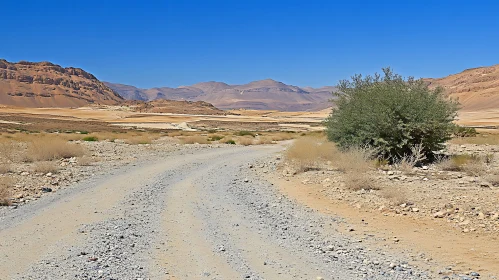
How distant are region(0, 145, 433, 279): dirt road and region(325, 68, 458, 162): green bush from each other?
7.20 m

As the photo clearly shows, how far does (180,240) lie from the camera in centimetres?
877

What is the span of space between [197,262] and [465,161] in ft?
48.8

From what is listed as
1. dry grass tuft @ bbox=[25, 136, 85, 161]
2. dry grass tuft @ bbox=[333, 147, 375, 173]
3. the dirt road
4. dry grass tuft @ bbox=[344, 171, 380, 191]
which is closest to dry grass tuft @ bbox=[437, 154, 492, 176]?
dry grass tuft @ bbox=[333, 147, 375, 173]

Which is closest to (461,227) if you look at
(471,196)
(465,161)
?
(471,196)

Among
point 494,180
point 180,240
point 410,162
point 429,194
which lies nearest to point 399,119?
point 410,162

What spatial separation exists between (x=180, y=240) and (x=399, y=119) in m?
13.6

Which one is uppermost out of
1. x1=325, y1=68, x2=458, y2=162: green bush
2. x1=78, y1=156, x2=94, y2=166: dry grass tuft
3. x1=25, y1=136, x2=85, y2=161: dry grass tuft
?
x1=325, y1=68, x2=458, y2=162: green bush

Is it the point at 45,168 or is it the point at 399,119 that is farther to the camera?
the point at 399,119

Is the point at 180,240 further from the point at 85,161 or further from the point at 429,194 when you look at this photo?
the point at 85,161

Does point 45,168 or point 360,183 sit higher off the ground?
point 360,183

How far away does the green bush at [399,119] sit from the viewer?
19516 mm

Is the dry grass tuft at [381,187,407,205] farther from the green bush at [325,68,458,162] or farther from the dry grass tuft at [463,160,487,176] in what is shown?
the green bush at [325,68,458,162]

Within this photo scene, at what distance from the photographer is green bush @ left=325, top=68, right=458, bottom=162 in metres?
19.5

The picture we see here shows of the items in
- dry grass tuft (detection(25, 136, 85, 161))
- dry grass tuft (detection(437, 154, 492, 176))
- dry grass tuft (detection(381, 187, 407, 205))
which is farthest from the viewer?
dry grass tuft (detection(25, 136, 85, 161))
